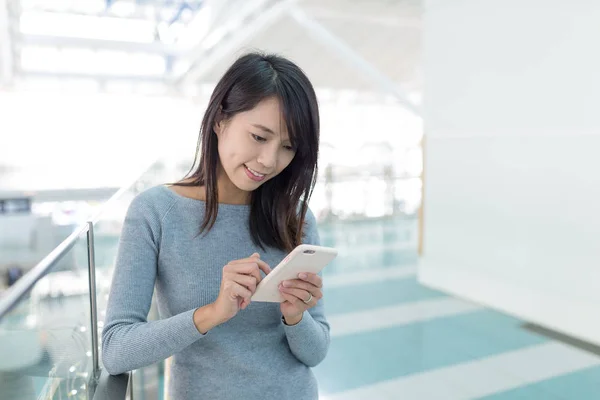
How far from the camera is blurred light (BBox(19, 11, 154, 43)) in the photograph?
10570mm

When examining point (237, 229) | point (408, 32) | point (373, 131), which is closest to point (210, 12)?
point (408, 32)

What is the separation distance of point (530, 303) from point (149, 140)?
1572 cm

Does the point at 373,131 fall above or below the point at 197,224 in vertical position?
above

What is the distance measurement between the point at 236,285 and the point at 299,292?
0.52 ft

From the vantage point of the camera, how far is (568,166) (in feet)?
13.1

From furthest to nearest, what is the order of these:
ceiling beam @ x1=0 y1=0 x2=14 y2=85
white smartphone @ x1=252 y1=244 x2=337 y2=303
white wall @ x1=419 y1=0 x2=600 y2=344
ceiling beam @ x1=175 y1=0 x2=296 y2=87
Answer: ceiling beam @ x1=0 y1=0 x2=14 y2=85, ceiling beam @ x1=175 y1=0 x2=296 y2=87, white wall @ x1=419 y1=0 x2=600 y2=344, white smartphone @ x1=252 y1=244 x2=337 y2=303

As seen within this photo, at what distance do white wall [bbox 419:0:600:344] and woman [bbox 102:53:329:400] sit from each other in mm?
3394

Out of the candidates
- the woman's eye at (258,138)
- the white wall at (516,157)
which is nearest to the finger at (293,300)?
the woman's eye at (258,138)

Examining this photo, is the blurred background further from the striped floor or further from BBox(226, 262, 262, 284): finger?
BBox(226, 262, 262, 284): finger

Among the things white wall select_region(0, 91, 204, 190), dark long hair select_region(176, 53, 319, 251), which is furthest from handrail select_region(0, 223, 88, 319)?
white wall select_region(0, 91, 204, 190)

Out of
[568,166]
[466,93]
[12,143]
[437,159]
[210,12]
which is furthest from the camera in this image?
[12,143]

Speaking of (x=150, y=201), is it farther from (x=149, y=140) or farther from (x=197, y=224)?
(x=149, y=140)

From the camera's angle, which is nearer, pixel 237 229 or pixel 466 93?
pixel 237 229

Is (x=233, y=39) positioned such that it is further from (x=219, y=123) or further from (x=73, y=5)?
(x=219, y=123)
